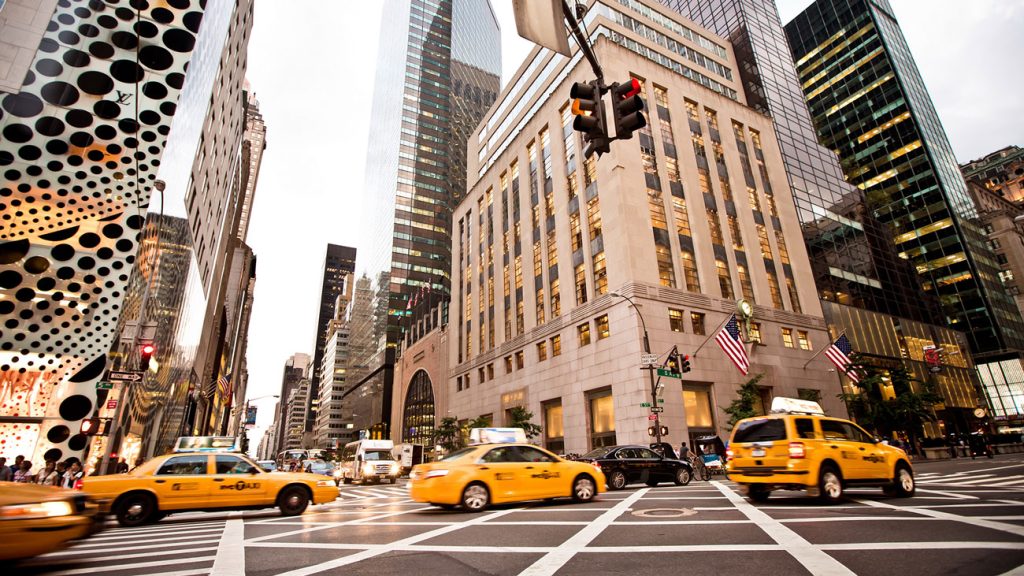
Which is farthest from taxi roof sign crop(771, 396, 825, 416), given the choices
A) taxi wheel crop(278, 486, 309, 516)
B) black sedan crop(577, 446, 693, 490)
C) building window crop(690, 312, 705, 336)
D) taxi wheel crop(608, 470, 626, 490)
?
building window crop(690, 312, 705, 336)

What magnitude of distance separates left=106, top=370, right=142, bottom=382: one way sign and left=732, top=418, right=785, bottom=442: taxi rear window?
18206 millimetres

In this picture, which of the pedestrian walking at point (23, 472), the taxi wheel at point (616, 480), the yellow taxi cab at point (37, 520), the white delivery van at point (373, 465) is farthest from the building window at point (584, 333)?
the yellow taxi cab at point (37, 520)

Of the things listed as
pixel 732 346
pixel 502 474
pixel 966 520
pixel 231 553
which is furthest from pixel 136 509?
pixel 732 346

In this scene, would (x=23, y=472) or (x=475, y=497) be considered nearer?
(x=475, y=497)

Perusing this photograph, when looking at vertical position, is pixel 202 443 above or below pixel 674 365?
below

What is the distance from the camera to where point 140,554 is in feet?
21.6

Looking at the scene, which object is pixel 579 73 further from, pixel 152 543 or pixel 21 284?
→ pixel 152 543

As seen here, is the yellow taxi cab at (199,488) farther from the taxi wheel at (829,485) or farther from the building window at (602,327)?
the building window at (602,327)

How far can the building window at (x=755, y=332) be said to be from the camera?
115 ft

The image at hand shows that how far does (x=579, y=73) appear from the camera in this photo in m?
42.4

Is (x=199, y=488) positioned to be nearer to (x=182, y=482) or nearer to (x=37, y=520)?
(x=182, y=482)

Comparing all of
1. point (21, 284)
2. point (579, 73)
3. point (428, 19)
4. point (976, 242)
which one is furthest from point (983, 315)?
point (428, 19)

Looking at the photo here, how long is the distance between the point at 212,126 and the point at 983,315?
9711 centimetres

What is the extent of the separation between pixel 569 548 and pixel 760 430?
6.39 m
